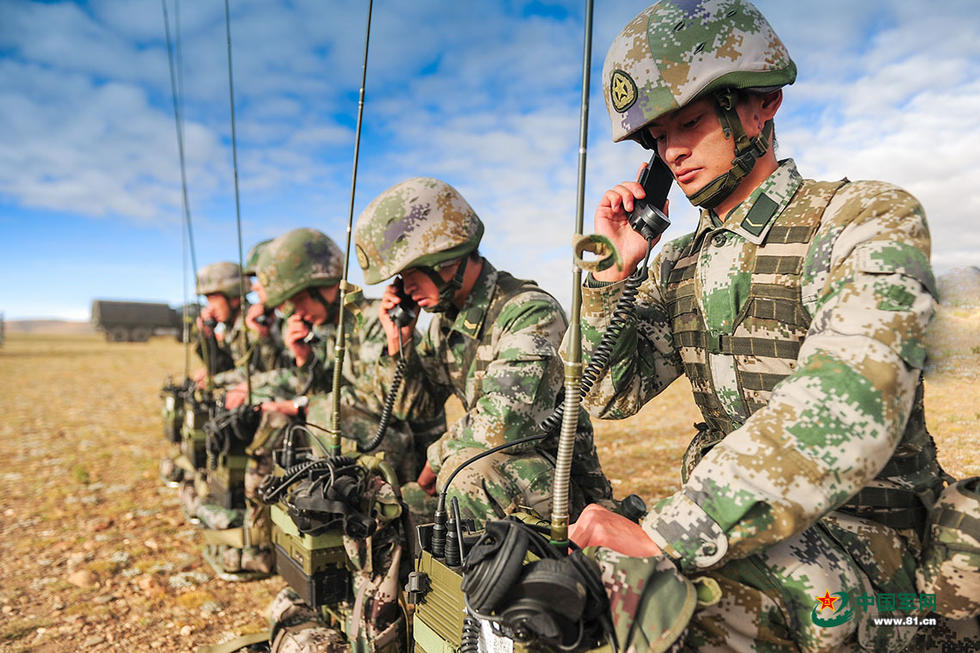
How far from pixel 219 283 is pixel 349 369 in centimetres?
465

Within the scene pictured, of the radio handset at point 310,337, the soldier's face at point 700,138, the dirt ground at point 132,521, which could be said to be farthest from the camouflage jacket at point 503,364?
the radio handset at point 310,337

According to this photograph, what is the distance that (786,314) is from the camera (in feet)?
6.13

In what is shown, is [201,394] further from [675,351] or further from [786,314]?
[786,314]

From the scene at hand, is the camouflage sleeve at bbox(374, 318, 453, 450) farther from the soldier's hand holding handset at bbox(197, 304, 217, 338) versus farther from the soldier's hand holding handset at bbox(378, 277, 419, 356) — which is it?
the soldier's hand holding handset at bbox(197, 304, 217, 338)

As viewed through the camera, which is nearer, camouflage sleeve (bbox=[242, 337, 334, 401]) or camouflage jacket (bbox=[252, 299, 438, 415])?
camouflage jacket (bbox=[252, 299, 438, 415])

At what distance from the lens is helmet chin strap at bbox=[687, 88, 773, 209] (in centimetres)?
201

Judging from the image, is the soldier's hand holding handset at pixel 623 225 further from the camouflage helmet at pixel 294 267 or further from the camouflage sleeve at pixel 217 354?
the camouflage sleeve at pixel 217 354

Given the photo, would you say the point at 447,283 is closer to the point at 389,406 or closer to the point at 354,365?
the point at 389,406

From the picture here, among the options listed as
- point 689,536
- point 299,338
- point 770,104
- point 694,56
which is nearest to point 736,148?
point 770,104

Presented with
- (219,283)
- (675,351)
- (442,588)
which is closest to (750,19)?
(675,351)

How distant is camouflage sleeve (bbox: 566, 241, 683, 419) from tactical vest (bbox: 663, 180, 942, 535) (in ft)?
0.69

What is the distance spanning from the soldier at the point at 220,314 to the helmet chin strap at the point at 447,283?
577 cm

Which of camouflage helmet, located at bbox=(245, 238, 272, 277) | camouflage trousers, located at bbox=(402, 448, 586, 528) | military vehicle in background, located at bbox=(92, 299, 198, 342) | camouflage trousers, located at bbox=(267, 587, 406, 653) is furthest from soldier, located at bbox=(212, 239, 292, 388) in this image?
military vehicle in background, located at bbox=(92, 299, 198, 342)

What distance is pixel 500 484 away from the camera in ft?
9.48
